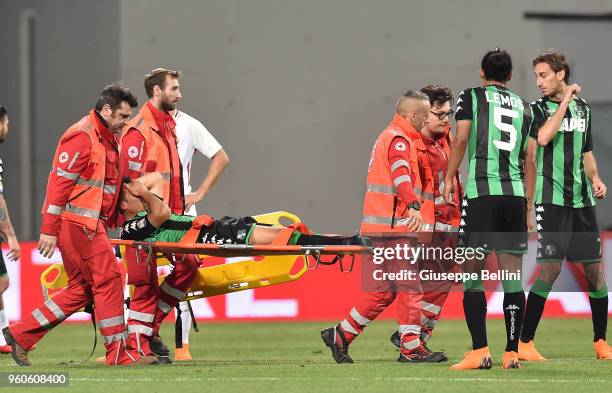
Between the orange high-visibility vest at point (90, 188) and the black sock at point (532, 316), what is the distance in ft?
9.87

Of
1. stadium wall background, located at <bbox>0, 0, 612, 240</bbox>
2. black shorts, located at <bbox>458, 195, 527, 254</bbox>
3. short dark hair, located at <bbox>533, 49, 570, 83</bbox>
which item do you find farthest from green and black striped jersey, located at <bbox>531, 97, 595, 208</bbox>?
stadium wall background, located at <bbox>0, 0, 612, 240</bbox>

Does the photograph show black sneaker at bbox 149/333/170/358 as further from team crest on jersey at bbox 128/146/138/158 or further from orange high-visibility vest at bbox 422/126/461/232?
orange high-visibility vest at bbox 422/126/461/232

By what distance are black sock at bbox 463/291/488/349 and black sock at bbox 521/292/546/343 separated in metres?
1.31

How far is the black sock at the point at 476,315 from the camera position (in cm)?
818

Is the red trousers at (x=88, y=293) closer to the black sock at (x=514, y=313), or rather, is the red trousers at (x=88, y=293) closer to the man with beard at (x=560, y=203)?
the black sock at (x=514, y=313)

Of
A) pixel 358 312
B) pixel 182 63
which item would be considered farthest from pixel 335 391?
pixel 182 63

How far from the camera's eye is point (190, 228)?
8820 mm

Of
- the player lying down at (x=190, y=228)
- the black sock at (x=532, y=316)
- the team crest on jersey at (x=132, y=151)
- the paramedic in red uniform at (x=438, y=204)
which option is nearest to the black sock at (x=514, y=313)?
the player lying down at (x=190, y=228)

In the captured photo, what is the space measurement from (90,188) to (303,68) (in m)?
7.75

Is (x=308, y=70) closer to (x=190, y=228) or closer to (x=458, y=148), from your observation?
(x=190, y=228)

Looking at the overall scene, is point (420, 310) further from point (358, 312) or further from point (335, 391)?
point (335, 391)

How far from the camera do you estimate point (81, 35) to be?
16.7 meters

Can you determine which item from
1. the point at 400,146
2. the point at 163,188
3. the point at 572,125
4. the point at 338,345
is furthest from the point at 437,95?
the point at 163,188

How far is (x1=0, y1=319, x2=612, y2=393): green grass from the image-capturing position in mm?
7559
